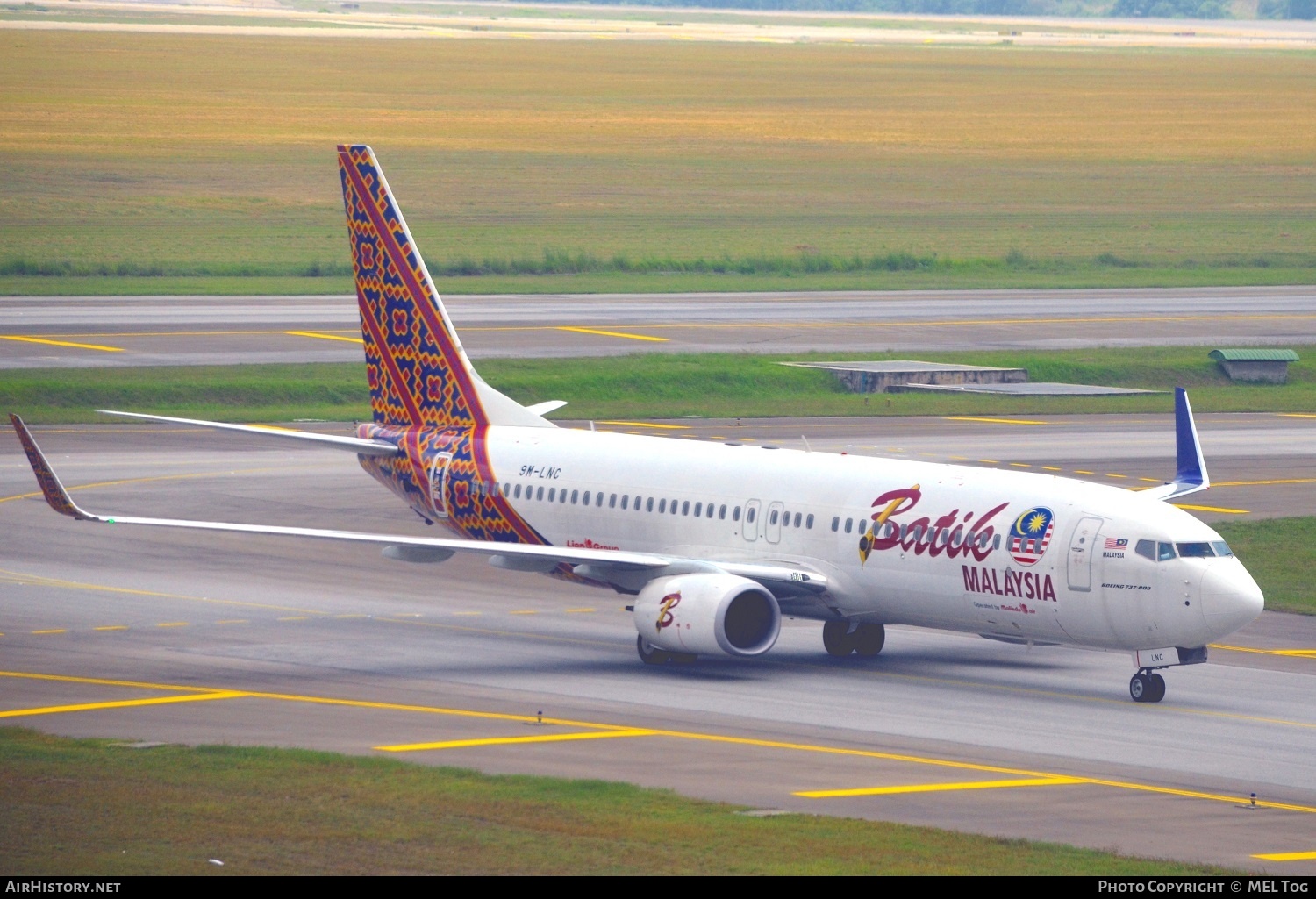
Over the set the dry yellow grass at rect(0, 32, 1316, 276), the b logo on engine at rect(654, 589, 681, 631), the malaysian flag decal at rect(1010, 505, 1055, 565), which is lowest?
the b logo on engine at rect(654, 589, 681, 631)

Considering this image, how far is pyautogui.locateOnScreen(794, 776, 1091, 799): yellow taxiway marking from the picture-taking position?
32.1 m

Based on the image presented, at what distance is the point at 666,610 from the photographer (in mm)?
41438

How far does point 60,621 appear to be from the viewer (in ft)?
151

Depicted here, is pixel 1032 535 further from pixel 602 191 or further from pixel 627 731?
pixel 602 191

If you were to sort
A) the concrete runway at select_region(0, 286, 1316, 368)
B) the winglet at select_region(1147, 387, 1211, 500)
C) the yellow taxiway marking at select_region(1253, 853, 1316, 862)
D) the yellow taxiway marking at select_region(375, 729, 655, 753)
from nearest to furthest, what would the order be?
the yellow taxiway marking at select_region(1253, 853, 1316, 862)
the yellow taxiway marking at select_region(375, 729, 655, 753)
the winglet at select_region(1147, 387, 1211, 500)
the concrete runway at select_region(0, 286, 1316, 368)

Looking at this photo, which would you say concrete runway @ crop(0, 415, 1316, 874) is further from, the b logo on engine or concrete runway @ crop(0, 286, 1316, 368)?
concrete runway @ crop(0, 286, 1316, 368)

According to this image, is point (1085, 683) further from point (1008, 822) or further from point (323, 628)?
point (323, 628)

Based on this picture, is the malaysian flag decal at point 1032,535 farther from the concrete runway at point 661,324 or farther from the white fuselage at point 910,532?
the concrete runway at point 661,324

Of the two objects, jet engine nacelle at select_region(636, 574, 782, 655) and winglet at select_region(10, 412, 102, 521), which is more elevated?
winglet at select_region(10, 412, 102, 521)

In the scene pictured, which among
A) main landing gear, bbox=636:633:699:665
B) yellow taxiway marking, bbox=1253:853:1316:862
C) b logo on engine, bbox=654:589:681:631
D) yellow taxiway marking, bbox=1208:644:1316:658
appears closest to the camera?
yellow taxiway marking, bbox=1253:853:1316:862

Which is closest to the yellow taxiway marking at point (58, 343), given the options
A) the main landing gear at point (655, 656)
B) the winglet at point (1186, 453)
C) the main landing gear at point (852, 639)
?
the main landing gear at point (655, 656)

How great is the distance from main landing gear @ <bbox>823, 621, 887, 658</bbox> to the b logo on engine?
13.9ft

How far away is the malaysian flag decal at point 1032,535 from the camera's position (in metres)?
39.8

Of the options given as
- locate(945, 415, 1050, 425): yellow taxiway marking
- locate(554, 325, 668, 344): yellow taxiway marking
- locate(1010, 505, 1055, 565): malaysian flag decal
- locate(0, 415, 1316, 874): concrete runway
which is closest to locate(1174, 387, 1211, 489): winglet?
locate(0, 415, 1316, 874): concrete runway
